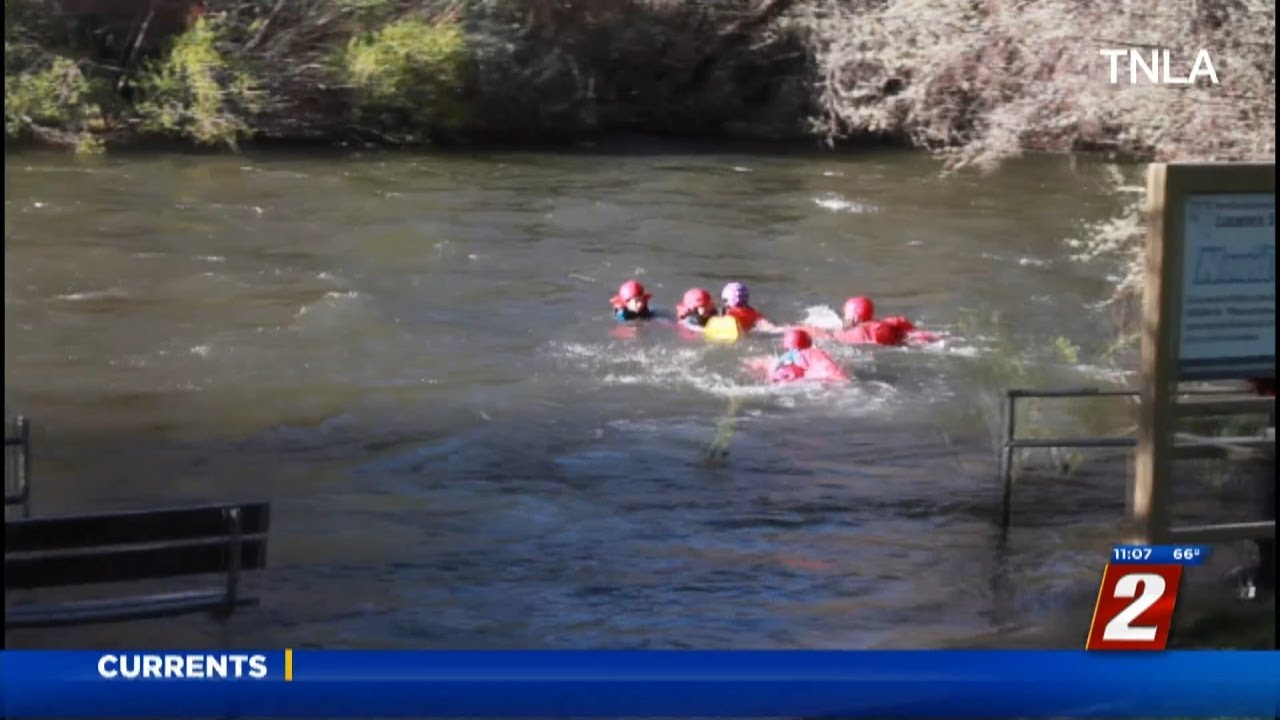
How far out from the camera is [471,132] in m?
6.32

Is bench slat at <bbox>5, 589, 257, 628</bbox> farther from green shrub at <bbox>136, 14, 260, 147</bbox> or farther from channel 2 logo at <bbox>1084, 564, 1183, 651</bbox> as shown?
channel 2 logo at <bbox>1084, 564, 1183, 651</bbox>

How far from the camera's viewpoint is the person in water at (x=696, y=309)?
8430 millimetres

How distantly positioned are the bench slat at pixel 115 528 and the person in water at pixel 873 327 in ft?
13.5

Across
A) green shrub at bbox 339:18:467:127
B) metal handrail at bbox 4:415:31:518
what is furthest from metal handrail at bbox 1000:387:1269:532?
metal handrail at bbox 4:415:31:518

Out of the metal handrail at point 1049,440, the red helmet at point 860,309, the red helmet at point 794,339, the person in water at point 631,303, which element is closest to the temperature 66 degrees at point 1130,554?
the metal handrail at point 1049,440

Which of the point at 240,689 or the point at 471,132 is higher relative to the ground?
the point at 471,132

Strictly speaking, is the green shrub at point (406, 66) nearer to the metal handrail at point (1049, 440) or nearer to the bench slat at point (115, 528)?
the bench slat at point (115, 528)

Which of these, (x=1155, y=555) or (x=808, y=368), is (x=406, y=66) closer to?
(x=1155, y=555)

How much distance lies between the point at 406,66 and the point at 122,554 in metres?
1.79

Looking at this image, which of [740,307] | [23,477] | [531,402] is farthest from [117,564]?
[740,307]

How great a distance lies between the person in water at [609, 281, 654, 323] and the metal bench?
231 cm

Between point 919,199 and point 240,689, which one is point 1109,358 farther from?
point 240,689

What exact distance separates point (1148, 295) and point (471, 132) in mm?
2288

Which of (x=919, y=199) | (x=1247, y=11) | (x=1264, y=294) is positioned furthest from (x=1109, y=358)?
(x=1264, y=294)
